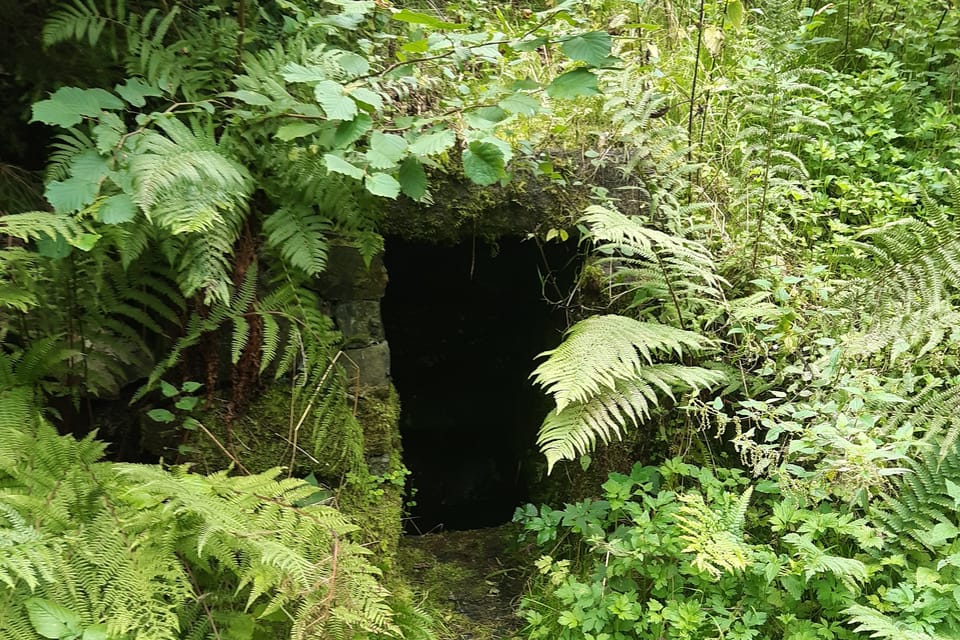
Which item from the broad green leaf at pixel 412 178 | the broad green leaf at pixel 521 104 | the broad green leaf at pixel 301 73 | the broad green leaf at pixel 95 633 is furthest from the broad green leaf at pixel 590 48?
the broad green leaf at pixel 95 633

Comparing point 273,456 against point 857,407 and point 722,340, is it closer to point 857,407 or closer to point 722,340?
point 722,340

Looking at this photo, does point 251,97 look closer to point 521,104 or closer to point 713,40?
point 521,104

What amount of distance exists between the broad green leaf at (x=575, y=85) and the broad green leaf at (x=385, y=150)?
0.57 metres

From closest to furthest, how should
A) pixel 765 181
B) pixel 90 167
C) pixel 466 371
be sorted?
pixel 90 167, pixel 765 181, pixel 466 371

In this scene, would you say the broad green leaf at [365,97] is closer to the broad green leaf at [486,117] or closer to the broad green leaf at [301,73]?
the broad green leaf at [301,73]

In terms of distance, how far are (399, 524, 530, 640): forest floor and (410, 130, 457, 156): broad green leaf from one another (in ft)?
6.93

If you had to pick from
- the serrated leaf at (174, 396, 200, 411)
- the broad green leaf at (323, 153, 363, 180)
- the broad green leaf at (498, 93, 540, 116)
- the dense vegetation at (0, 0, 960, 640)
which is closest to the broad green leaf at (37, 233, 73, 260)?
the dense vegetation at (0, 0, 960, 640)

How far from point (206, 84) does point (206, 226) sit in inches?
30.1

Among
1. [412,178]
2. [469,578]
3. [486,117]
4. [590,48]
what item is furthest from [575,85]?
[469,578]

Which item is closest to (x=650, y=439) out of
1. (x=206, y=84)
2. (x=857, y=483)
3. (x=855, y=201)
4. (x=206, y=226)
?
(x=857, y=483)

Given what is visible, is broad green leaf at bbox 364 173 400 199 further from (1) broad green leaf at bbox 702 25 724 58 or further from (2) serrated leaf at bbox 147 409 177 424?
(1) broad green leaf at bbox 702 25 724 58

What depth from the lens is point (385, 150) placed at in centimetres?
222

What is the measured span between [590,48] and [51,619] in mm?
2331

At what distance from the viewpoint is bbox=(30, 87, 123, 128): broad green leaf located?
1.94 metres
